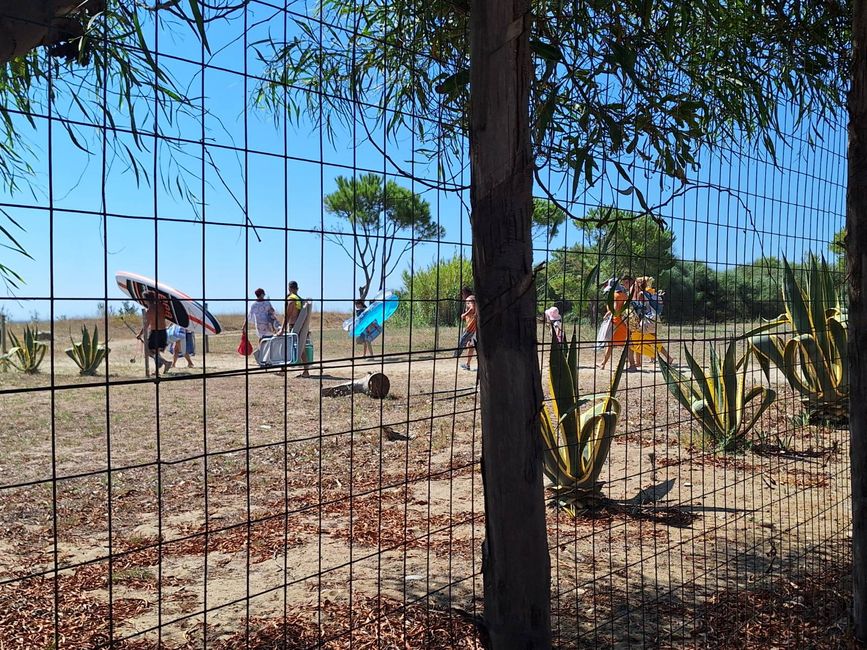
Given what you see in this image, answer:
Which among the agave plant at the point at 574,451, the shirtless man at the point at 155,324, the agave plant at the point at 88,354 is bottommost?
the agave plant at the point at 574,451

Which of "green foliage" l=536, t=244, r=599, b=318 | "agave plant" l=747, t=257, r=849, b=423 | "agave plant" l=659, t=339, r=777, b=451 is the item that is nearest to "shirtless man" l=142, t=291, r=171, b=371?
"green foliage" l=536, t=244, r=599, b=318

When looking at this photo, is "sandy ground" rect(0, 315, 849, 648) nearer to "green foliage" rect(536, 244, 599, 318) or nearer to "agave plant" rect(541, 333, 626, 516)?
"agave plant" rect(541, 333, 626, 516)

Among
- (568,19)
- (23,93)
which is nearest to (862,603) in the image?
(568,19)

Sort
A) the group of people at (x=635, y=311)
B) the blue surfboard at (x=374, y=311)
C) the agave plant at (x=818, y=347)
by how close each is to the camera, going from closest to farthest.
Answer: the blue surfboard at (x=374, y=311)
the group of people at (x=635, y=311)
the agave plant at (x=818, y=347)

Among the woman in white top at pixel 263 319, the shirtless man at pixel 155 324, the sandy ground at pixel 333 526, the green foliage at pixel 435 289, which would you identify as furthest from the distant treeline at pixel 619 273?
the woman in white top at pixel 263 319

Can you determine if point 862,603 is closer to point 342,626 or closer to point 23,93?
point 342,626

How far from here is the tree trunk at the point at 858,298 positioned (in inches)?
120

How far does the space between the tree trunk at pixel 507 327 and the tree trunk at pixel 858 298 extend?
1.73 meters

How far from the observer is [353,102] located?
6.89ft

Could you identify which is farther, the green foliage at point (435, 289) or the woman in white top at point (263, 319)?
the woman in white top at point (263, 319)

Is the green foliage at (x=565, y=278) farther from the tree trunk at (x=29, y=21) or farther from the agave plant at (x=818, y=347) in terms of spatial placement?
the agave plant at (x=818, y=347)

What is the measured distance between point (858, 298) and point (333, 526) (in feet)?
10.5

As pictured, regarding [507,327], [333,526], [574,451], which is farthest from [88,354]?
[507,327]

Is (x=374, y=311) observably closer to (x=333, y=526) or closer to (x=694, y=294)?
(x=333, y=526)
